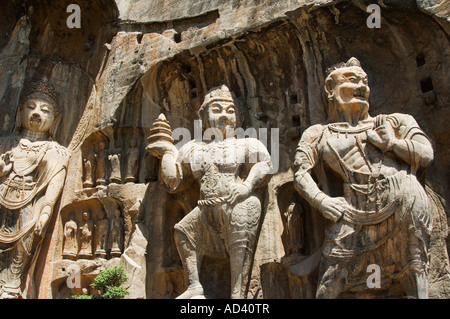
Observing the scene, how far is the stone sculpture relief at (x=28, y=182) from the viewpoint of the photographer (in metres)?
7.68

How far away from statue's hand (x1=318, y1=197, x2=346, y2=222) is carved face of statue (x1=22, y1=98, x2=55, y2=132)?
4146mm

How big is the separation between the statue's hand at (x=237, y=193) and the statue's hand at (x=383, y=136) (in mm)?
1525

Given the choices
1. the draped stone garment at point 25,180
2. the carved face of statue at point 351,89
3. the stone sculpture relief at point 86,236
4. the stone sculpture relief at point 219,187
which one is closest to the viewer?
the stone sculpture relief at point 219,187

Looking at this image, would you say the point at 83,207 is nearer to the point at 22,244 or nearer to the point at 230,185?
the point at 22,244

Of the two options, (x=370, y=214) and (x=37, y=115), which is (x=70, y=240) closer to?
(x=37, y=115)

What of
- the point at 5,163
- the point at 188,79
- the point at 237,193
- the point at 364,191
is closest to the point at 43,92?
the point at 5,163

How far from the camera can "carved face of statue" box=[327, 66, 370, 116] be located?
722 centimetres

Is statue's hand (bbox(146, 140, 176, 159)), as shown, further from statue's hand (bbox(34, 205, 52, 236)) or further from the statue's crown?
the statue's crown

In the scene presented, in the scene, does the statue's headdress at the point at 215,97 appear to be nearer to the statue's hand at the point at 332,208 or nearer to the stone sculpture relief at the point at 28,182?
the statue's hand at the point at 332,208

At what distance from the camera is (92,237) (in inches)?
317

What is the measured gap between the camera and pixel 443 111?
7320 millimetres

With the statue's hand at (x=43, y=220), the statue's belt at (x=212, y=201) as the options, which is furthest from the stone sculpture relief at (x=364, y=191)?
the statue's hand at (x=43, y=220)
